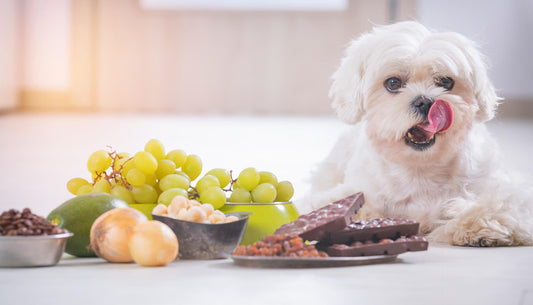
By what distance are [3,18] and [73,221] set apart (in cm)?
842

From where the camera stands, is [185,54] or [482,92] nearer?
[482,92]

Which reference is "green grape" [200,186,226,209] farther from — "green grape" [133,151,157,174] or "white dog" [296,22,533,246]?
"white dog" [296,22,533,246]

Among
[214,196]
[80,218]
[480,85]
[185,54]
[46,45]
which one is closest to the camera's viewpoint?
[80,218]

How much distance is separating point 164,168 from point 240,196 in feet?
0.72

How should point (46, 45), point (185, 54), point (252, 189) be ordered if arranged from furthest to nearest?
point (185, 54)
point (46, 45)
point (252, 189)

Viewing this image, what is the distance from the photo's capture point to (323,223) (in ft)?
6.17

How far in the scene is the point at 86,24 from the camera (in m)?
11.3

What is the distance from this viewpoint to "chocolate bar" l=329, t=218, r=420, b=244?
191 centimetres

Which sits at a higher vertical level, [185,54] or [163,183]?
[185,54]

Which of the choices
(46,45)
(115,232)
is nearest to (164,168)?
(115,232)

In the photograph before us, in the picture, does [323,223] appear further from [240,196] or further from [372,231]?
[240,196]

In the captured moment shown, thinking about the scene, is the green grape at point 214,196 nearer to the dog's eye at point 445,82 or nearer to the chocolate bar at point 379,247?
the chocolate bar at point 379,247

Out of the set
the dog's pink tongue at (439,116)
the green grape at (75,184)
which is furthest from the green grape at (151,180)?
the dog's pink tongue at (439,116)

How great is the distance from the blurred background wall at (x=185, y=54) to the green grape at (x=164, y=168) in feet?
29.6
